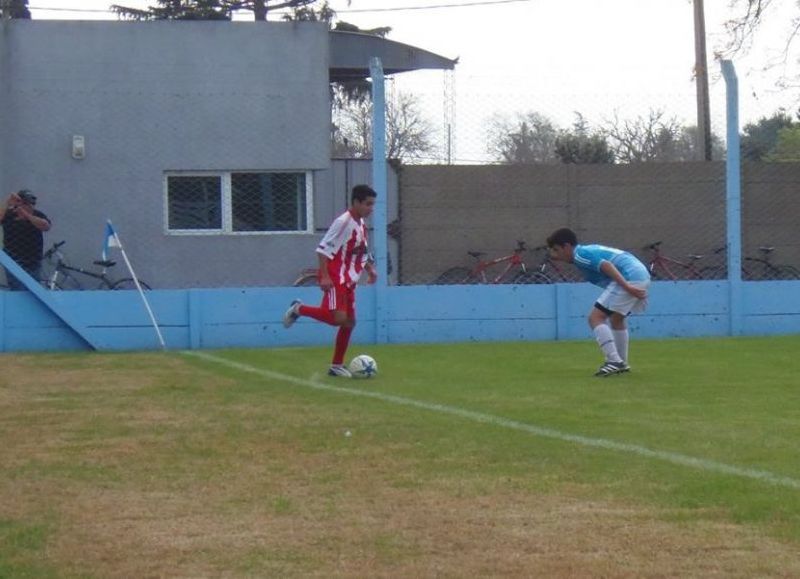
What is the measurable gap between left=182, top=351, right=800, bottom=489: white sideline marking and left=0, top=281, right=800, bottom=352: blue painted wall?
12.4ft

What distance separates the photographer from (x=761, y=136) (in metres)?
20.4

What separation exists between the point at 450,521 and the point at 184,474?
66.6 inches

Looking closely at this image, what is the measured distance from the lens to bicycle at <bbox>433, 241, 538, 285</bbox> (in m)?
17.9

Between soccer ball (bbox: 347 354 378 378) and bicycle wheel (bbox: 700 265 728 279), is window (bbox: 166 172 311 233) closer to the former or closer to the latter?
bicycle wheel (bbox: 700 265 728 279)

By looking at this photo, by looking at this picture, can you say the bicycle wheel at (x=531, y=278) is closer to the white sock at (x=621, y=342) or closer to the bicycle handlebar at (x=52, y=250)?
the white sock at (x=621, y=342)

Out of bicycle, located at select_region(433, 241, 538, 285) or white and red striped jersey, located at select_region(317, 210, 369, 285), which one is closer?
white and red striped jersey, located at select_region(317, 210, 369, 285)

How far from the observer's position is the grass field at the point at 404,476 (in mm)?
5129

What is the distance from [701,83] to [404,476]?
62.5 ft

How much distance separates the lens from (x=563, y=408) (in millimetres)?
9312

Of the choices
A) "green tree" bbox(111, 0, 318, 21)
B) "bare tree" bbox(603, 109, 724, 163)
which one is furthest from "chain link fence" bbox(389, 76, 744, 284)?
"green tree" bbox(111, 0, 318, 21)

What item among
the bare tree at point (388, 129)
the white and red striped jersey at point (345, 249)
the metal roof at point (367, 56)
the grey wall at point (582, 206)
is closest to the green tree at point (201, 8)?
the metal roof at point (367, 56)

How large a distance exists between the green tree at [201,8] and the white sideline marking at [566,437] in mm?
27722

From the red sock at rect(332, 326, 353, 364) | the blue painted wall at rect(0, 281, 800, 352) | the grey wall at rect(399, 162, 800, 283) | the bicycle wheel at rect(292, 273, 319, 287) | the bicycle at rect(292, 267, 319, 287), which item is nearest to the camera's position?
the red sock at rect(332, 326, 353, 364)

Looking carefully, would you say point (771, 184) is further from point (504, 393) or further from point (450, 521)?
point (450, 521)
